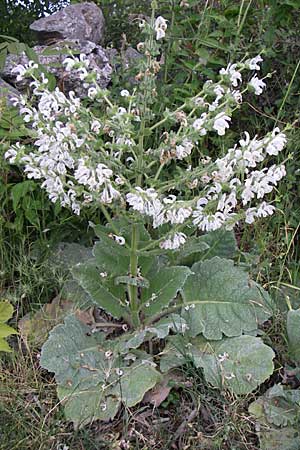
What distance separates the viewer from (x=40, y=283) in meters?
2.85

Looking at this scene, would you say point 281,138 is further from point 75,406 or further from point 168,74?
point 168,74

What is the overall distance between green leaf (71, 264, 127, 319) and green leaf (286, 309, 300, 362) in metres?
0.65

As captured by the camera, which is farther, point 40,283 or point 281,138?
point 40,283

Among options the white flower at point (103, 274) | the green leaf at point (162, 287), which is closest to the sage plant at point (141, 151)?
the green leaf at point (162, 287)

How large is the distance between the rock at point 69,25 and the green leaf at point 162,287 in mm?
1608

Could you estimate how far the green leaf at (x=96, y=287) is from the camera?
8.54 ft

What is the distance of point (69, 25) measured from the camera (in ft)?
12.0

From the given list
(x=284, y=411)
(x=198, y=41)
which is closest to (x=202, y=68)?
(x=198, y=41)

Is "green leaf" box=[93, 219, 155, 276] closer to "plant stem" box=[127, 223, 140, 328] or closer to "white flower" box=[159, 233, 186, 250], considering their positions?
"plant stem" box=[127, 223, 140, 328]

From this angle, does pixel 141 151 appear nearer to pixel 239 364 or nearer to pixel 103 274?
pixel 103 274

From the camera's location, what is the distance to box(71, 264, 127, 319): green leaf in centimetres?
260

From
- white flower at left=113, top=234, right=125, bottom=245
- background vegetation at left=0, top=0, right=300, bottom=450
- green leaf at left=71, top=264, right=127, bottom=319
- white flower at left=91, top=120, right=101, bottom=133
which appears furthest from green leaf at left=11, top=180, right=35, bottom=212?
white flower at left=91, top=120, right=101, bottom=133

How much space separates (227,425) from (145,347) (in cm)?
52

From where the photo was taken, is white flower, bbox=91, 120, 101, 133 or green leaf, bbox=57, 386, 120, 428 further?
green leaf, bbox=57, 386, 120, 428
